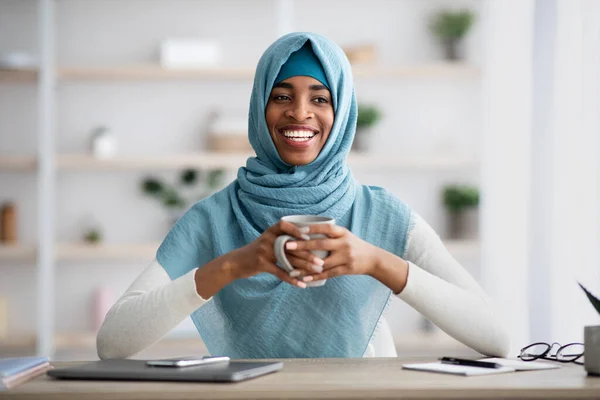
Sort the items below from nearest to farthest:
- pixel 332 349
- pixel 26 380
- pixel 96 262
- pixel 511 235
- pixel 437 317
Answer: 1. pixel 26 380
2. pixel 437 317
3. pixel 332 349
4. pixel 511 235
5. pixel 96 262

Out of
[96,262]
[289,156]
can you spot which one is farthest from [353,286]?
[96,262]

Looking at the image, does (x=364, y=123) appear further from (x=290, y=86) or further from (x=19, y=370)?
(x=19, y=370)

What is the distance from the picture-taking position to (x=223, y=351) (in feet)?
6.01

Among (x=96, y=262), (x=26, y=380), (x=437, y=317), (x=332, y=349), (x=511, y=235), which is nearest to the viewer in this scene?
(x=26, y=380)

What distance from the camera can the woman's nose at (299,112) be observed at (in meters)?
1.79

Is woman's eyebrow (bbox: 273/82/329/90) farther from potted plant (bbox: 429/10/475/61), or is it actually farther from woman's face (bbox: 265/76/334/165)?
potted plant (bbox: 429/10/475/61)

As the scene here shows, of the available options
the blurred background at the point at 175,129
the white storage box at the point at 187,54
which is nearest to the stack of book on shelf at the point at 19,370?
the blurred background at the point at 175,129

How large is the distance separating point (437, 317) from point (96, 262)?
126 inches

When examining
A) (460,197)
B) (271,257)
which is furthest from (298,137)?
(460,197)

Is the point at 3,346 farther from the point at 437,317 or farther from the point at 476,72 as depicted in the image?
the point at 437,317

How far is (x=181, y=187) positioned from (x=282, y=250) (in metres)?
3.09

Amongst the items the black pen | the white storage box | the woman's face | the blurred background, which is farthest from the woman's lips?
the white storage box

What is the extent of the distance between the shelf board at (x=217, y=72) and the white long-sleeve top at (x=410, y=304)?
8.70 ft

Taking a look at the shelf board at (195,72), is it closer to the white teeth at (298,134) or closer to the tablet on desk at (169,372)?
the white teeth at (298,134)
